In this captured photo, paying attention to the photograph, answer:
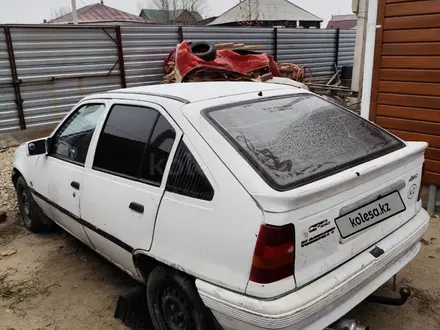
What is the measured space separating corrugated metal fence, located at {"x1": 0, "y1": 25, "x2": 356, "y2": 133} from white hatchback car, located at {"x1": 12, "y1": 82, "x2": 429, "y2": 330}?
6.02 meters

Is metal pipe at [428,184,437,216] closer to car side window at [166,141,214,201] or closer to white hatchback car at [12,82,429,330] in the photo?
white hatchback car at [12,82,429,330]

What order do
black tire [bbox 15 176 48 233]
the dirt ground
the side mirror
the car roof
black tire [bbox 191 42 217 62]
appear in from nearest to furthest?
the car roof → the dirt ground → the side mirror → black tire [bbox 15 176 48 233] → black tire [bbox 191 42 217 62]

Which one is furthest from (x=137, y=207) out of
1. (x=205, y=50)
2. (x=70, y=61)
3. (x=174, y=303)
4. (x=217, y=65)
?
(x=70, y=61)

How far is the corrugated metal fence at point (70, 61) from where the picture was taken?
8117 mm

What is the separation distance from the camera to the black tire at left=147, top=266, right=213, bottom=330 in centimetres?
216

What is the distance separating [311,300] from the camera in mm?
1876

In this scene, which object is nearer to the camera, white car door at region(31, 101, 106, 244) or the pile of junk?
white car door at region(31, 101, 106, 244)

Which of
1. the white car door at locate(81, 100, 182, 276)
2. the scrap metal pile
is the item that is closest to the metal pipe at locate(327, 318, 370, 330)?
the white car door at locate(81, 100, 182, 276)

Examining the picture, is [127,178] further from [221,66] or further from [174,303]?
[221,66]

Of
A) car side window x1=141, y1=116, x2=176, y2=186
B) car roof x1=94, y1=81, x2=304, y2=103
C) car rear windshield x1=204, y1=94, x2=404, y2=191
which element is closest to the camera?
car rear windshield x1=204, y1=94, x2=404, y2=191

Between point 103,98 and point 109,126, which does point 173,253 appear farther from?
point 103,98

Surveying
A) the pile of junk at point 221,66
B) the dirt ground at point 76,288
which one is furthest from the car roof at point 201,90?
the pile of junk at point 221,66

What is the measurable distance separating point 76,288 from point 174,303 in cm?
134

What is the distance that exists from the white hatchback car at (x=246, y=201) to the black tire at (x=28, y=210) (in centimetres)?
135
